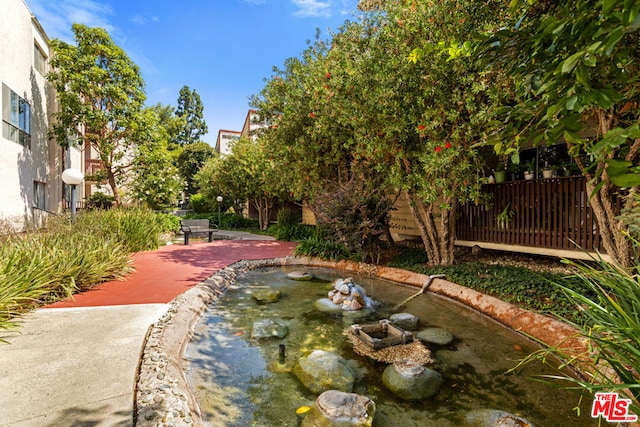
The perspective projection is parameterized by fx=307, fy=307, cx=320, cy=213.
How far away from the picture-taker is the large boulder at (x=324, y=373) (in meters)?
3.28

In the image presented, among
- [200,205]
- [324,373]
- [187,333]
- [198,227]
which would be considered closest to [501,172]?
[324,373]

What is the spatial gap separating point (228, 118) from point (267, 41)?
25.5m

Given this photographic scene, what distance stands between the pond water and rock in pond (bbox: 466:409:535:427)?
8cm

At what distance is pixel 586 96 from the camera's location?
140 cm

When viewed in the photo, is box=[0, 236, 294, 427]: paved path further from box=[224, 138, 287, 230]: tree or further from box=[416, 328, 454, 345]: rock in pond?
box=[224, 138, 287, 230]: tree

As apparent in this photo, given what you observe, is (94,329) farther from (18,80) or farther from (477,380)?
(18,80)

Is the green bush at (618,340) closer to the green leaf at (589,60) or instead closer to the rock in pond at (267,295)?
the green leaf at (589,60)

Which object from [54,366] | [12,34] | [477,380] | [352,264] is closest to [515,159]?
[477,380]

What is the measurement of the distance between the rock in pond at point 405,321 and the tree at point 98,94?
13574mm

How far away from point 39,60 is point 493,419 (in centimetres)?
1675

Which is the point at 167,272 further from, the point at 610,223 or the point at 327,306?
the point at 610,223

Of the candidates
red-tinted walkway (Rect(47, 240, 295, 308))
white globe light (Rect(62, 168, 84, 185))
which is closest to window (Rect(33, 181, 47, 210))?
white globe light (Rect(62, 168, 84, 185))
